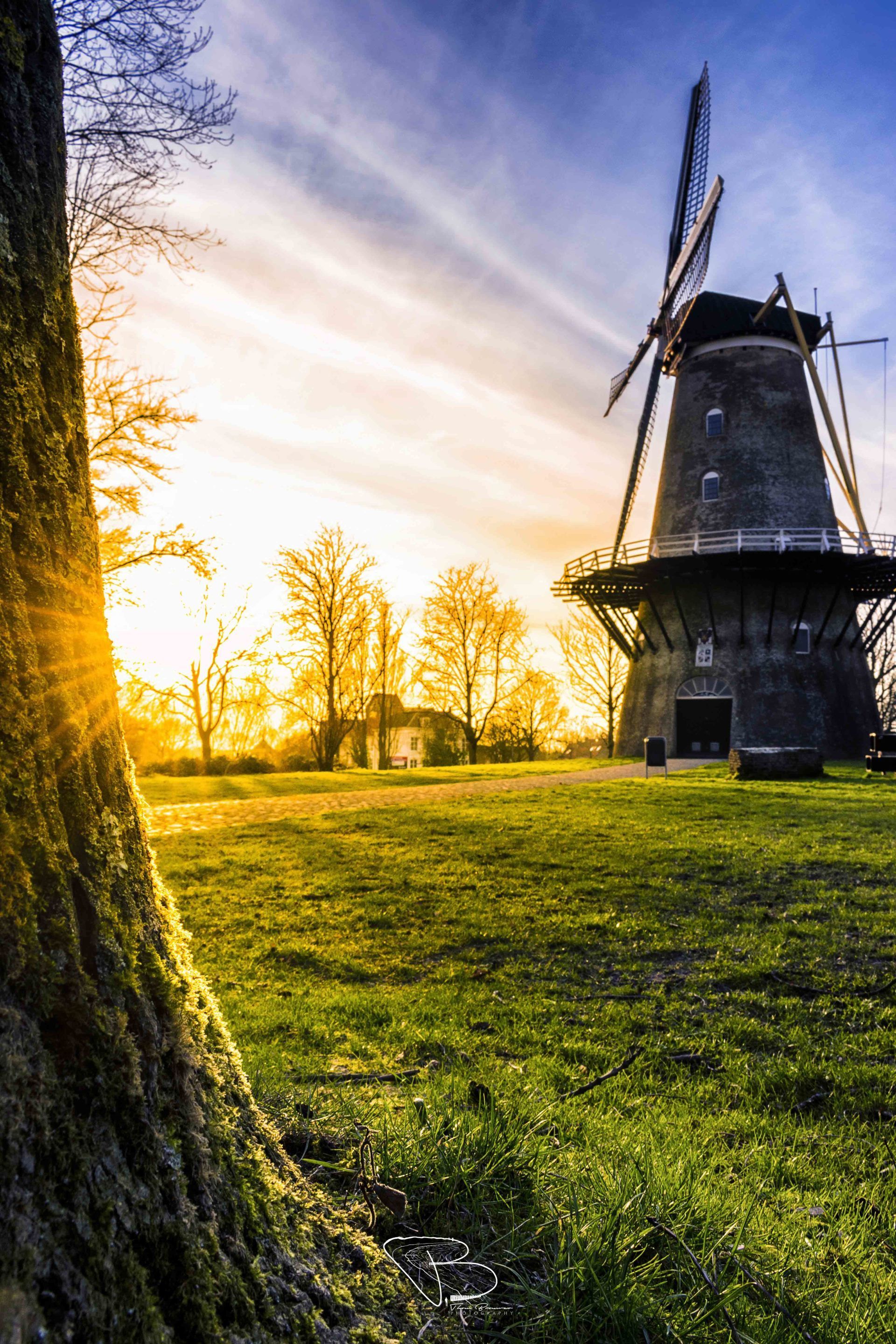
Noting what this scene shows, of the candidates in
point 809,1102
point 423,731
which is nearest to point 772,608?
point 423,731

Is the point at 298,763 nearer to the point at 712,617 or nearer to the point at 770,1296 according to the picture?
the point at 712,617

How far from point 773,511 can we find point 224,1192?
2970 cm

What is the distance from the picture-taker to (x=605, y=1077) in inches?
131

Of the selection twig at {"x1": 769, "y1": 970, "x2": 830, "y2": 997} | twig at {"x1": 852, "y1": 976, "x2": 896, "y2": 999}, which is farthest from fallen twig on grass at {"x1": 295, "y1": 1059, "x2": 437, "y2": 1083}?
twig at {"x1": 852, "y1": 976, "x2": 896, "y2": 999}

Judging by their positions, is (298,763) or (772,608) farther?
(298,763)

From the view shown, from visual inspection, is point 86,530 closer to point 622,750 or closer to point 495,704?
point 622,750

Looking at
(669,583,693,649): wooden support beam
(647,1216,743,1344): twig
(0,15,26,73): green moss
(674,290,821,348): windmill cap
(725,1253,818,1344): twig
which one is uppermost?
(674,290,821,348): windmill cap

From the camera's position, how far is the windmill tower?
26.8 m

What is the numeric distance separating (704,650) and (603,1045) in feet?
83.6

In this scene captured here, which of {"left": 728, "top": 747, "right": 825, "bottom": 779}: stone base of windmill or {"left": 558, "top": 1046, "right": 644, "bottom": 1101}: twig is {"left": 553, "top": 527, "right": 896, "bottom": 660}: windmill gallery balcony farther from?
{"left": 558, "top": 1046, "right": 644, "bottom": 1101}: twig

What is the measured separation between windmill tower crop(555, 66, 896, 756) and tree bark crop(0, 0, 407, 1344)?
85.5ft

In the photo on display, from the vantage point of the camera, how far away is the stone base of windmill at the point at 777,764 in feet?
58.5

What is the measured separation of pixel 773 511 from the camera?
91.0 feet

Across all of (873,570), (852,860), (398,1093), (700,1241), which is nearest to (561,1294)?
(700,1241)
